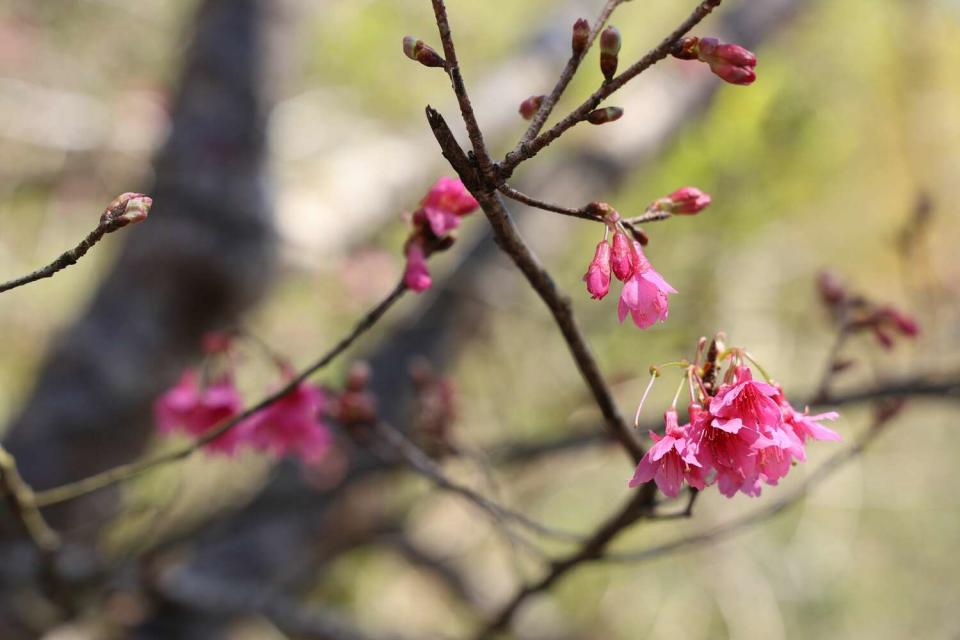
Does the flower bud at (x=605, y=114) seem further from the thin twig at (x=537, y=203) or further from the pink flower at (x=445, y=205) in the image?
the pink flower at (x=445, y=205)

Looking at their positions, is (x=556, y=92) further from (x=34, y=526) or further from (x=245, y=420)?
(x=34, y=526)

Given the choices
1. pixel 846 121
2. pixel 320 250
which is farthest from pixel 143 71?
pixel 846 121

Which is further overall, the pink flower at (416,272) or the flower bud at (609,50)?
the pink flower at (416,272)

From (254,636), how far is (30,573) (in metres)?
1.83

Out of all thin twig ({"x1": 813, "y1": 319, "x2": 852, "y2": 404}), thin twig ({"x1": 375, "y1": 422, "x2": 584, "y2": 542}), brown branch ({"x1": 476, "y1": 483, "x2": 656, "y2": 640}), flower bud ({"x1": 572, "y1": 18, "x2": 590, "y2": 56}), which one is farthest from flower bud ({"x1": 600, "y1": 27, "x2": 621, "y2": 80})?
thin twig ({"x1": 813, "y1": 319, "x2": 852, "y2": 404})

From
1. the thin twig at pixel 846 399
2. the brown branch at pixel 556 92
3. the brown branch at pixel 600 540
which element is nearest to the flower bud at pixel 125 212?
the brown branch at pixel 556 92

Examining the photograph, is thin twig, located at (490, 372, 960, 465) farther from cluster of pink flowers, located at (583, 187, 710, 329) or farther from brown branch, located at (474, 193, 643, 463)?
cluster of pink flowers, located at (583, 187, 710, 329)

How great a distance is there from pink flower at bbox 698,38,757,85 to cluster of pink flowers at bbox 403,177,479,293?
1.07ft

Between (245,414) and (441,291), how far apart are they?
2035mm

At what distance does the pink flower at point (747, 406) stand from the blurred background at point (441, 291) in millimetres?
628

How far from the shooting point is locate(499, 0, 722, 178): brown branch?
666mm

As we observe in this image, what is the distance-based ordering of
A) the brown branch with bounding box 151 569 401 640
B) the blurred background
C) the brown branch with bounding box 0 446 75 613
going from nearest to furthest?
the brown branch with bounding box 0 446 75 613, the brown branch with bounding box 151 569 401 640, the blurred background

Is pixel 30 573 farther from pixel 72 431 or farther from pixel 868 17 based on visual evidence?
pixel 868 17

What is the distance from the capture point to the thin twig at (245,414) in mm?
958
